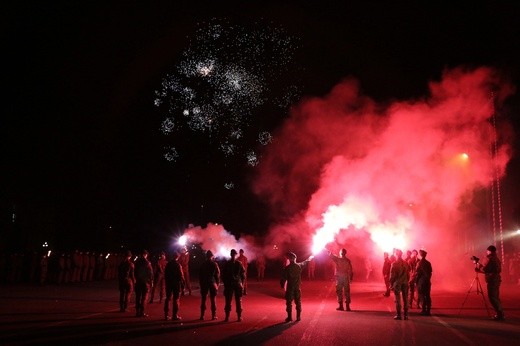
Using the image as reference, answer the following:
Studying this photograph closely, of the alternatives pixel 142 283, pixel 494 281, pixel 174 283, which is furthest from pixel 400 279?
pixel 142 283

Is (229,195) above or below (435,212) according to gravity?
above

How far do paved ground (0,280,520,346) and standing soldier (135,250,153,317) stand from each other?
31 centimetres

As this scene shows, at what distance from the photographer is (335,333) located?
11.2 m

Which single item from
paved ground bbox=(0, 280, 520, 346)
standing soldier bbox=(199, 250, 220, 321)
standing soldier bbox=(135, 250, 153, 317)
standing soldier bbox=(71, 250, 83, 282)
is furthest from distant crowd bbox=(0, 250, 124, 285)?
standing soldier bbox=(199, 250, 220, 321)

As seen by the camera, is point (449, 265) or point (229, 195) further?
point (229, 195)

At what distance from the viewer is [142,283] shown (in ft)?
47.0

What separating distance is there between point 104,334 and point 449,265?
3240 cm

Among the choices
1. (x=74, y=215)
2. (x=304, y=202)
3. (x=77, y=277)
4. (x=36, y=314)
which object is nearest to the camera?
(x=36, y=314)

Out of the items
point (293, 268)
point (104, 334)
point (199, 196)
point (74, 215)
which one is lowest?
point (104, 334)

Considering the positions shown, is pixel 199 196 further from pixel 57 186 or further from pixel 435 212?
pixel 435 212

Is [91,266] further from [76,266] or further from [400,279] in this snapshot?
[400,279]

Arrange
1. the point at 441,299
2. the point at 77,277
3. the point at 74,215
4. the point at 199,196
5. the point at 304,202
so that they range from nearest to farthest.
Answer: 1. the point at 441,299
2. the point at 77,277
3. the point at 74,215
4. the point at 304,202
5. the point at 199,196

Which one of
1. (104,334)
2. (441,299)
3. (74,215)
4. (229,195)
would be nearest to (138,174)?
(74,215)

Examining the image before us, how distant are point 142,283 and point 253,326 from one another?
3.74 m
